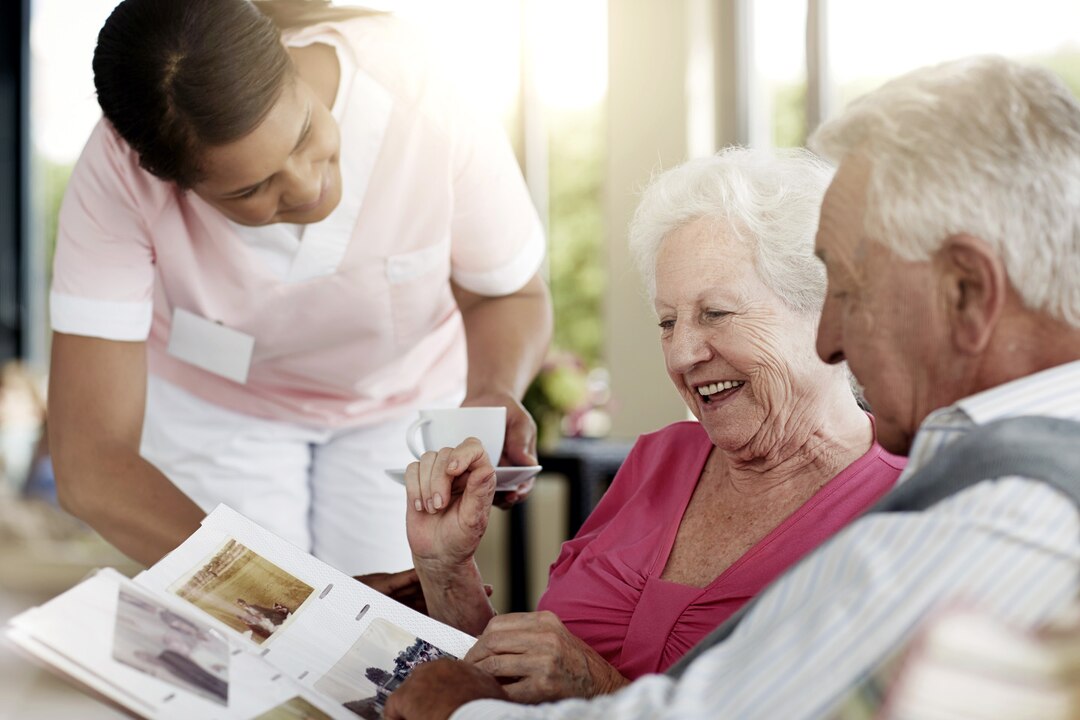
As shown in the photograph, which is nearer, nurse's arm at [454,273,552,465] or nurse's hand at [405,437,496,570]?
nurse's hand at [405,437,496,570]

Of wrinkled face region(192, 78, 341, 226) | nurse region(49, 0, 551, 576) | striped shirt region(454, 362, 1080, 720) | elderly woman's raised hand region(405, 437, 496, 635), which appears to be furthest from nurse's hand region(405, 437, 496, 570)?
striped shirt region(454, 362, 1080, 720)

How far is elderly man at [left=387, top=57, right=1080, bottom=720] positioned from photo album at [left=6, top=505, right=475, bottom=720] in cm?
23

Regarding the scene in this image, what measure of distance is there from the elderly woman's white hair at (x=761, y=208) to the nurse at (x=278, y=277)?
45 centimetres

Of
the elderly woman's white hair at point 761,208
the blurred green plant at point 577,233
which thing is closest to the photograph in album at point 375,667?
the elderly woman's white hair at point 761,208

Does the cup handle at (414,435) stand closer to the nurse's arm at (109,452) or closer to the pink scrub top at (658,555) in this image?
the pink scrub top at (658,555)

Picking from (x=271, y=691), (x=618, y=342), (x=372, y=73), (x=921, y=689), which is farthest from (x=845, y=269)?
(x=618, y=342)

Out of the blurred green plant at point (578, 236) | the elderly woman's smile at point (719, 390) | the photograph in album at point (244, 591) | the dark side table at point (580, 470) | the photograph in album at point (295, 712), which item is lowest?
the dark side table at point (580, 470)

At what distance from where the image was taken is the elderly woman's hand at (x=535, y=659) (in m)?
1.30

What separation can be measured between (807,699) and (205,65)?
116 cm

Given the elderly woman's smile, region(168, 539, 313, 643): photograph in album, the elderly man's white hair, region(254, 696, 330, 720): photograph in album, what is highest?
the elderly man's white hair

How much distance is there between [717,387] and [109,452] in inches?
39.0

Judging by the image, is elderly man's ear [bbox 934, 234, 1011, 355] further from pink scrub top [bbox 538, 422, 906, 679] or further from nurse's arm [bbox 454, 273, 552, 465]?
nurse's arm [bbox 454, 273, 552, 465]

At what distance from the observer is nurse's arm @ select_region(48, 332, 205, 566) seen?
1.81m

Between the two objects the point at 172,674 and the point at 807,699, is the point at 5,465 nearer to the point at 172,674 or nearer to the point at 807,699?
the point at 172,674
